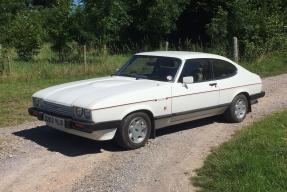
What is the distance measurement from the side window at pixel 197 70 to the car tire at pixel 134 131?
109 cm

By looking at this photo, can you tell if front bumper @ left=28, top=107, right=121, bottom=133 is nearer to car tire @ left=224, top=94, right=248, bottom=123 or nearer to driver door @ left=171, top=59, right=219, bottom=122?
driver door @ left=171, top=59, right=219, bottom=122

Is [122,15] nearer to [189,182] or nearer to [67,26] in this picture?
[67,26]

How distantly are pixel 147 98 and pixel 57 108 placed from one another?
1.39m

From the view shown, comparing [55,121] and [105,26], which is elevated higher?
[105,26]

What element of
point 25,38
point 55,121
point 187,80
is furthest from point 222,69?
point 25,38

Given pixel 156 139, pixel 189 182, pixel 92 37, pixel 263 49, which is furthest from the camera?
pixel 92 37

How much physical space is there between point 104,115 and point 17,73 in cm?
941

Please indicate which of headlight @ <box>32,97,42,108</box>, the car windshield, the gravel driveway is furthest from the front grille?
the car windshield

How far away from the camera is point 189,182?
6.07 meters

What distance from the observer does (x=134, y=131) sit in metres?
7.48

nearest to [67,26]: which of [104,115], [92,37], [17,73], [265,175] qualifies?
[92,37]

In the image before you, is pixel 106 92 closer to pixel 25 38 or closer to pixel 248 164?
pixel 248 164

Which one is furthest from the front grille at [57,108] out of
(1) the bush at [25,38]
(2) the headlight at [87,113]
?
(1) the bush at [25,38]

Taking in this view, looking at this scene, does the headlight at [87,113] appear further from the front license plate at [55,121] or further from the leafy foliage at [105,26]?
the leafy foliage at [105,26]
